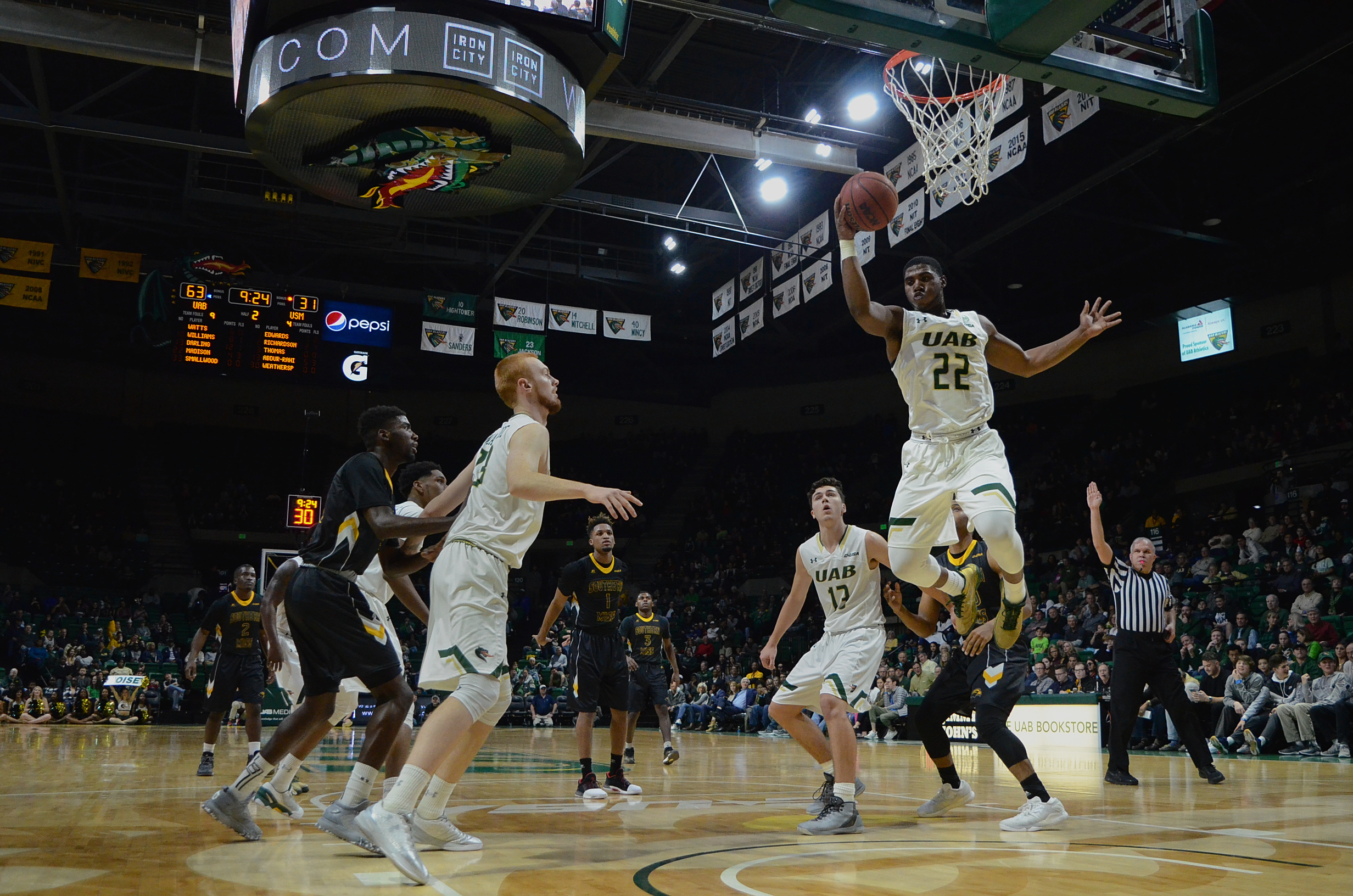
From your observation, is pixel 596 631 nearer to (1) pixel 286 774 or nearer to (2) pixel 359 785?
(1) pixel 286 774

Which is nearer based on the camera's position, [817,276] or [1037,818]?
[1037,818]

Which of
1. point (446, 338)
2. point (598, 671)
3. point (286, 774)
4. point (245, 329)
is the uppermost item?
point (446, 338)

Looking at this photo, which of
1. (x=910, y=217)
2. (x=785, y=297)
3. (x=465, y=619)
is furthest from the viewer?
(x=785, y=297)

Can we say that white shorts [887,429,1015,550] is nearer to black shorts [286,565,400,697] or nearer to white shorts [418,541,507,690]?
white shorts [418,541,507,690]

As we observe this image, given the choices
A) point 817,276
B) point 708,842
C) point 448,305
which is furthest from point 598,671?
point 448,305

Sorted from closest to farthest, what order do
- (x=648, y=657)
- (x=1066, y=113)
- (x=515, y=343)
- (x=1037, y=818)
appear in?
(x=1037, y=818) < (x=648, y=657) < (x=1066, y=113) < (x=515, y=343)

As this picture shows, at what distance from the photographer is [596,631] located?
8.62 metres

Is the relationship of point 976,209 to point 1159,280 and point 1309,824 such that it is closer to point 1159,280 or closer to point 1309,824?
point 1159,280

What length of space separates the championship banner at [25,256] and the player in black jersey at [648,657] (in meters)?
15.7

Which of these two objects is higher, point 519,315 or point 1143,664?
point 519,315

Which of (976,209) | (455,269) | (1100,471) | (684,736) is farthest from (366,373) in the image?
(1100,471)

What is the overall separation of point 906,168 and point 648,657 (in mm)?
8833

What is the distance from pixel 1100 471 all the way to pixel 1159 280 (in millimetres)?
4616

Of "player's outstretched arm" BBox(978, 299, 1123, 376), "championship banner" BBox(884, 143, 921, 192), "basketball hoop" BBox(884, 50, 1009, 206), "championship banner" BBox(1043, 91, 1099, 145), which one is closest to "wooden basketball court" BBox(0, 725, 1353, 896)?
"player's outstretched arm" BBox(978, 299, 1123, 376)
